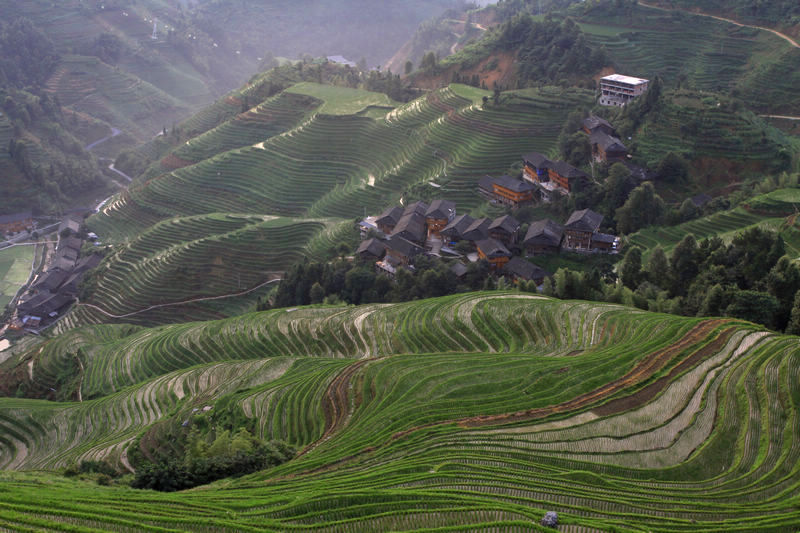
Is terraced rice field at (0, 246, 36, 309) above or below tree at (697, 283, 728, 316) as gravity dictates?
below

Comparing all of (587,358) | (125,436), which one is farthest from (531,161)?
(125,436)

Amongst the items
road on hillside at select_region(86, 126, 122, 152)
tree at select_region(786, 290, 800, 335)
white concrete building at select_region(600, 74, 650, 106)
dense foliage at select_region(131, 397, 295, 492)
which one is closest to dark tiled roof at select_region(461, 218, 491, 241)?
white concrete building at select_region(600, 74, 650, 106)

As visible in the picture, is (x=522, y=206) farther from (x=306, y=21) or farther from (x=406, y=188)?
(x=306, y=21)

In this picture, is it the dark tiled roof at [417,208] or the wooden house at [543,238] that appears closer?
the wooden house at [543,238]

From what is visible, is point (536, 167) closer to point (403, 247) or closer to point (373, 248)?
point (403, 247)

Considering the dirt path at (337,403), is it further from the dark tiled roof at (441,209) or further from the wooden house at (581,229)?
the dark tiled roof at (441,209)

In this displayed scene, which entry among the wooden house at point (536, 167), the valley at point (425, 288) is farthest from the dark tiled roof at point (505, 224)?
the wooden house at point (536, 167)

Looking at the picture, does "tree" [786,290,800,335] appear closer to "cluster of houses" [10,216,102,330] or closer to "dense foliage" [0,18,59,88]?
"cluster of houses" [10,216,102,330]
